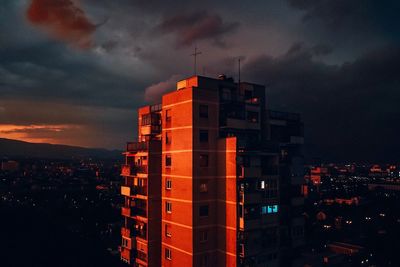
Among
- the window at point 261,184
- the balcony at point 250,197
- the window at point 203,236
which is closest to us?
the balcony at point 250,197

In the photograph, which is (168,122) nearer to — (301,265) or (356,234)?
(301,265)

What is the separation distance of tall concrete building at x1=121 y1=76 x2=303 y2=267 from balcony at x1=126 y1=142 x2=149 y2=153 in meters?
0.46

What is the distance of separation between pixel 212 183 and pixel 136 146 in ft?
42.2

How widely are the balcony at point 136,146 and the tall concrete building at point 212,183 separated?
0.46m

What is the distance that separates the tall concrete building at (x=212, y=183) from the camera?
3831cm

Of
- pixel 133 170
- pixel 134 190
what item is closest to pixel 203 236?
pixel 134 190

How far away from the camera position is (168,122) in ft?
138

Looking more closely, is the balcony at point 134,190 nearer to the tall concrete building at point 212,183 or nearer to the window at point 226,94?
the tall concrete building at point 212,183

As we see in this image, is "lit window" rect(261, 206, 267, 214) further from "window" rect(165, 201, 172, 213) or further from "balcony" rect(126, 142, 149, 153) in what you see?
"balcony" rect(126, 142, 149, 153)

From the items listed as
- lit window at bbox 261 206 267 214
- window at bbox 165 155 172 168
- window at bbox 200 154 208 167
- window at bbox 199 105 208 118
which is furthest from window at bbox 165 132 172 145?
lit window at bbox 261 206 267 214

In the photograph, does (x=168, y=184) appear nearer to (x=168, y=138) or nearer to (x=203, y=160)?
(x=168, y=138)

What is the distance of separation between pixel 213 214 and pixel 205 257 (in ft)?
15.5

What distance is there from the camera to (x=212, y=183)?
1570 inches

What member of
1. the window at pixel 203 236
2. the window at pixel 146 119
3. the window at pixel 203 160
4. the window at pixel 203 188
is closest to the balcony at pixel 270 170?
the window at pixel 203 160
